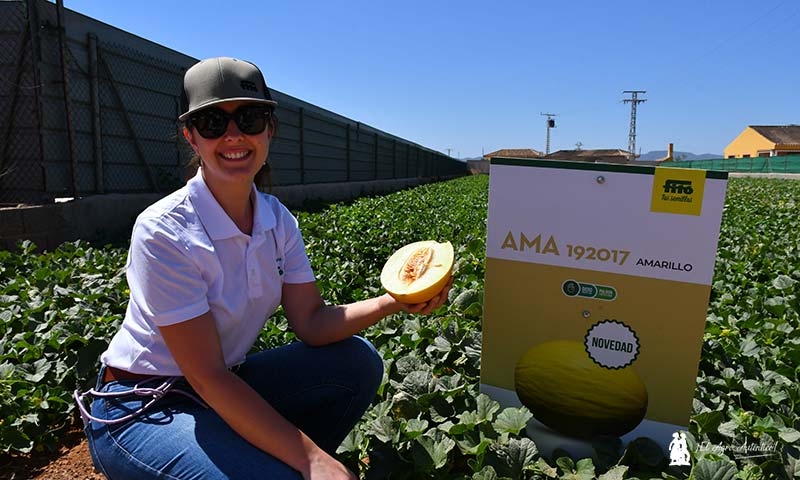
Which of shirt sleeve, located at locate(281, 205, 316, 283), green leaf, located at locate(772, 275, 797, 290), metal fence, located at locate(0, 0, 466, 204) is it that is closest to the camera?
shirt sleeve, located at locate(281, 205, 316, 283)

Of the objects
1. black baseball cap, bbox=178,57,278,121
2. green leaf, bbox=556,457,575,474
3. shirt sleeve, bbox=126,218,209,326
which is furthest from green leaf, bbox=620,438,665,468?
black baseball cap, bbox=178,57,278,121

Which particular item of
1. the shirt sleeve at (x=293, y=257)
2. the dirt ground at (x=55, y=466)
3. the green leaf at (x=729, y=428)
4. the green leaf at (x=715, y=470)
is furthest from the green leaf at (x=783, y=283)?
the dirt ground at (x=55, y=466)

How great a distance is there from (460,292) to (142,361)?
253cm

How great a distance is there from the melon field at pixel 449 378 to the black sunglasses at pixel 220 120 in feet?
3.92

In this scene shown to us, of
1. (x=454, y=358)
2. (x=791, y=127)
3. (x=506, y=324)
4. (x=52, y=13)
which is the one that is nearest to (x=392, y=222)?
(x=52, y=13)

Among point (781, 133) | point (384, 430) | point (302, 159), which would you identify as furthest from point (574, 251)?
point (781, 133)

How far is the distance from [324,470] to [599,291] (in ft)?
3.70

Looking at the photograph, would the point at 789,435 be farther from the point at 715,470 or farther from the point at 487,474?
the point at 487,474

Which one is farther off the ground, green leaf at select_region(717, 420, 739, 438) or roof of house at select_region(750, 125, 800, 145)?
roof of house at select_region(750, 125, 800, 145)

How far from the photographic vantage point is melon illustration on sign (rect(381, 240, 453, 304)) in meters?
2.04

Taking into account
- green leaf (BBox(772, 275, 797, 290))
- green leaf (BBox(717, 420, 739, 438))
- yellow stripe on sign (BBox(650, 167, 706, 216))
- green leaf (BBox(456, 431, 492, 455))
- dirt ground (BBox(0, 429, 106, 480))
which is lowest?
dirt ground (BBox(0, 429, 106, 480))

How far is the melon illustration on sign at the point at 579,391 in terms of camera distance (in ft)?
6.46

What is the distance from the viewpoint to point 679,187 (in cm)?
180

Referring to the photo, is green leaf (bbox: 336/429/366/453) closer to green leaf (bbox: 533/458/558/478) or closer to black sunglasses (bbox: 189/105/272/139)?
green leaf (bbox: 533/458/558/478)
